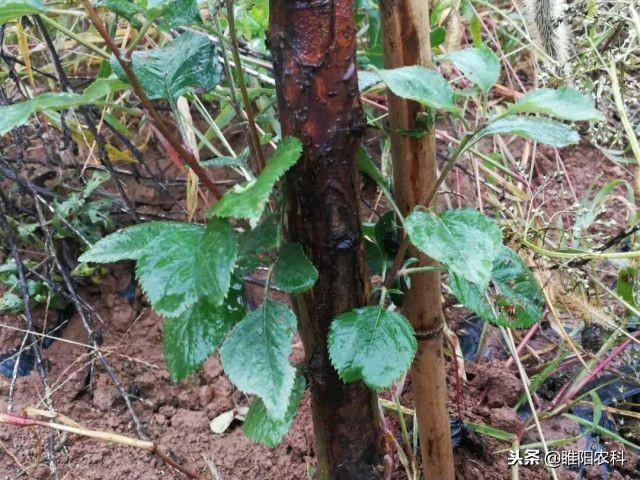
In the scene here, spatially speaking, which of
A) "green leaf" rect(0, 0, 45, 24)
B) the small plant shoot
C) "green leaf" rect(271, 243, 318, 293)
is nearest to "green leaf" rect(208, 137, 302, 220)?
the small plant shoot

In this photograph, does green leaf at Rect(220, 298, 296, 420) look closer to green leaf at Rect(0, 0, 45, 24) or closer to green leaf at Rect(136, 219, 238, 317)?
green leaf at Rect(136, 219, 238, 317)

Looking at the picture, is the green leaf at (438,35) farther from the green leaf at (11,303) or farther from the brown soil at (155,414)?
the green leaf at (11,303)

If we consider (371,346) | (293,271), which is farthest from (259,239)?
(371,346)

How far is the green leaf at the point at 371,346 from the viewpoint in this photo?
0.55m

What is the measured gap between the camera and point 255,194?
0.42 meters

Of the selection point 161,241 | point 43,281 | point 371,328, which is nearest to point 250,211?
point 161,241

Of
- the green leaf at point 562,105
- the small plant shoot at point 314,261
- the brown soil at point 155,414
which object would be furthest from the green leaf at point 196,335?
the brown soil at point 155,414

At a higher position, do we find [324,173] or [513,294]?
[324,173]

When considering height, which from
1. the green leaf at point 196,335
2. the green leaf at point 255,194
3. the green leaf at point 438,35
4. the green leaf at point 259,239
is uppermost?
the green leaf at point 438,35

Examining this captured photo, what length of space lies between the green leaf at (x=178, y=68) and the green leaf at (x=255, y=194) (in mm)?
163

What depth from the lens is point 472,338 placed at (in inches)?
50.1

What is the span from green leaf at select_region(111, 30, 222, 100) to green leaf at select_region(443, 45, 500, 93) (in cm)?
24

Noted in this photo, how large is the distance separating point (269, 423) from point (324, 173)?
0.26 m

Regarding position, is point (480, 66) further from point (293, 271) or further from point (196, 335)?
point (196, 335)
